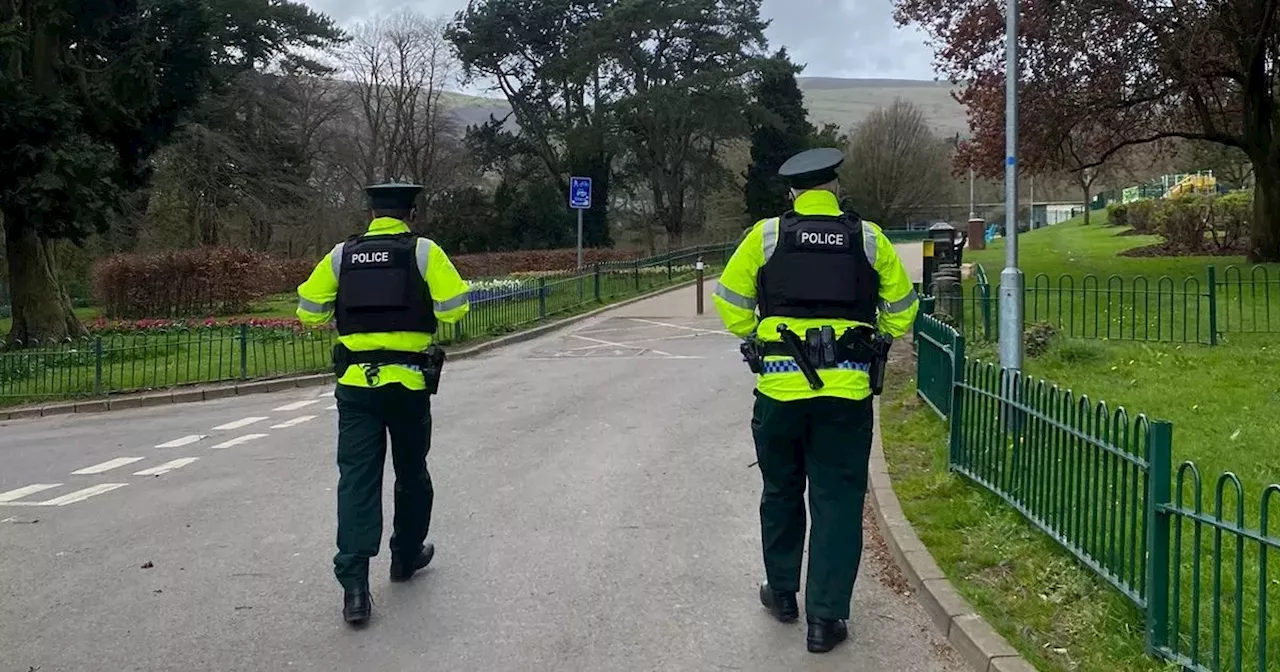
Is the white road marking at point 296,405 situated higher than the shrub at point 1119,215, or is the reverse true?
the shrub at point 1119,215

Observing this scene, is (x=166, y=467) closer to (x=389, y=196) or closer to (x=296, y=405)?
(x=296, y=405)

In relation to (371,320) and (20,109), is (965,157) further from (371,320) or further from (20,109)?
(371,320)

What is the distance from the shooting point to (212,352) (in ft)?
58.7

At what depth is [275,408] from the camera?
41.8 feet

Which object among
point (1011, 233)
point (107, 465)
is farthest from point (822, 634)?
point (107, 465)

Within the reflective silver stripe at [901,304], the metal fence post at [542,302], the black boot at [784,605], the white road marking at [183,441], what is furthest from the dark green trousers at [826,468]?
the metal fence post at [542,302]

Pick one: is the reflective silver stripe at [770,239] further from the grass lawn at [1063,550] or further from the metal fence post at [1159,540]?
the grass lawn at [1063,550]

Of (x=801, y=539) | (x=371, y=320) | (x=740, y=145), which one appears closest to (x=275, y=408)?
(x=371, y=320)

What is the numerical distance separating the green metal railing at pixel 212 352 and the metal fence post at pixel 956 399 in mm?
8175

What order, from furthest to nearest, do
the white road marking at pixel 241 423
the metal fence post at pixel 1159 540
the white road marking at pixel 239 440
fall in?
the white road marking at pixel 241 423
the white road marking at pixel 239 440
the metal fence post at pixel 1159 540

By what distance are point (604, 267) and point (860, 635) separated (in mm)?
21068

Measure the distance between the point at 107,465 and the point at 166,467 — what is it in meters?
0.71

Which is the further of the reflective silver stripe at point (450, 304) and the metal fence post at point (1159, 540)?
the reflective silver stripe at point (450, 304)

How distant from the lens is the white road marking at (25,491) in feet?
27.0
